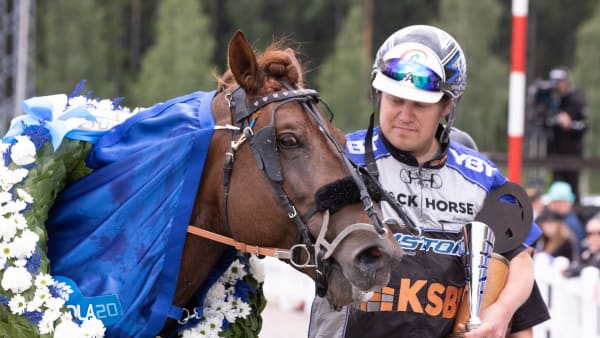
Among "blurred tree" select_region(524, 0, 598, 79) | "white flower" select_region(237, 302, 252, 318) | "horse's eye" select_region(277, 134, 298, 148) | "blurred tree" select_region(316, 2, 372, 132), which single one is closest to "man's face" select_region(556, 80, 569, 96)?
"white flower" select_region(237, 302, 252, 318)

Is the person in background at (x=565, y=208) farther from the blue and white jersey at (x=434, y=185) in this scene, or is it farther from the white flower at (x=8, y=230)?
the white flower at (x=8, y=230)

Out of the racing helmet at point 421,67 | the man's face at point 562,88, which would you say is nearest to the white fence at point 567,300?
the racing helmet at point 421,67

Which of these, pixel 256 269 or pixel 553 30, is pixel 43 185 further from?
pixel 553 30

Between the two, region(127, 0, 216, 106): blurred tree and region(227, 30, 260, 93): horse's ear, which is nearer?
region(227, 30, 260, 93): horse's ear

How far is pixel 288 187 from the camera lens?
315 cm

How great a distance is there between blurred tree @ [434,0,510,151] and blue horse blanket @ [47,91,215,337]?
27.5 m

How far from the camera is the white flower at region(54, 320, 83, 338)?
126 inches

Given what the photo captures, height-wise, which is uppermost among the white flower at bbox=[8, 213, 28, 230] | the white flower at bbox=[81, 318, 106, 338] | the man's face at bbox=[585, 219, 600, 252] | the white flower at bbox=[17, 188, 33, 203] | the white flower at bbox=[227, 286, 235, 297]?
the white flower at bbox=[17, 188, 33, 203]

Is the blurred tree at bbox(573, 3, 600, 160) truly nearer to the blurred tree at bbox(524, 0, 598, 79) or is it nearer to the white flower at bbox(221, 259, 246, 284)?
the blurred tree at bbox(524, 0, 598, 79)

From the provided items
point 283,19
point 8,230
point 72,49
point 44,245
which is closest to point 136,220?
point 44,245

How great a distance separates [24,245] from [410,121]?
58.9 inches

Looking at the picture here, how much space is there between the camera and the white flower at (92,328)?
128 inches

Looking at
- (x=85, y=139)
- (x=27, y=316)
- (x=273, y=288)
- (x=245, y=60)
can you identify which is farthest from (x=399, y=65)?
(x=273, y=288)

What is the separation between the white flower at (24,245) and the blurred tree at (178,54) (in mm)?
23786
